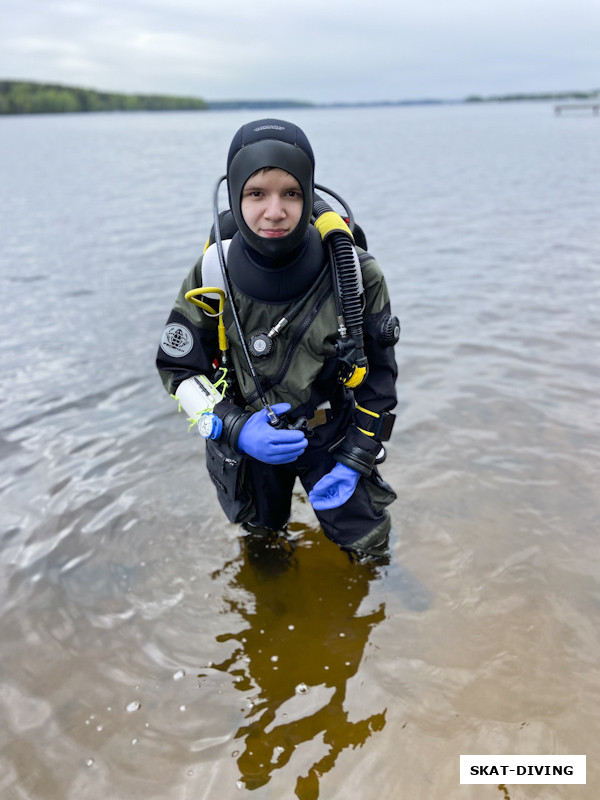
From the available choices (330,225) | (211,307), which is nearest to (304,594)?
(211,307)

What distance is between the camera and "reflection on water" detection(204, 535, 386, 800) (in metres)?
2.84

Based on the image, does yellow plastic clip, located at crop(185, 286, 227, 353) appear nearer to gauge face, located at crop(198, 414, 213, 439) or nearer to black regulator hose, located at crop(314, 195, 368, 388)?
gauge face, located at crop(198, 414, 213, 439)

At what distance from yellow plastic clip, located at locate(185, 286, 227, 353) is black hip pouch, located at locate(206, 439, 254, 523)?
19.4 inches

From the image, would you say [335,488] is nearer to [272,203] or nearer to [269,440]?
[269,440]

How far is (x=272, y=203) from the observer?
2643 millimetres

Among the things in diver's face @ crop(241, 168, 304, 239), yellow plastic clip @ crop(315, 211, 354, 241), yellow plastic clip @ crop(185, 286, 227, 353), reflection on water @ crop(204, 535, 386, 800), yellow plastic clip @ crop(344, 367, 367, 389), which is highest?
diver's face @ crop(241, 168, 304, 239)

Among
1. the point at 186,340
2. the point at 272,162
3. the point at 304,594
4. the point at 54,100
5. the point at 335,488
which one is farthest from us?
the point at 54,100

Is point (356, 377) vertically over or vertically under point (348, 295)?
under

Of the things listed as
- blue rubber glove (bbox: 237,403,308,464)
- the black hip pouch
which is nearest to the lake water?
the black hip pouch

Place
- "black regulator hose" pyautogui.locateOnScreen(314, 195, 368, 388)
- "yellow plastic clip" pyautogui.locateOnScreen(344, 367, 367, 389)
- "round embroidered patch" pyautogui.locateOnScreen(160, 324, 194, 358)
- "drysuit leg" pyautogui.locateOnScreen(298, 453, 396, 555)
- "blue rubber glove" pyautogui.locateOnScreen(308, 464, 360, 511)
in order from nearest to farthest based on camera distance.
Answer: "black regulator hose" pyautogui.locateOnScreen(314, 195, 368, 388)
"yellow plastic clip" pyautogui.locateOnScreen(344, 367, 367, 389)
"round embroidered patch" pyautogui.locateOnScreen(160, 324, 194, 358)
"blue rubber glove" pyautogui.locateOnScreen(308, 464, 360, 511)
"drysuit leg" pyautogui.locateOnScreen(298, 453, 396, 555)

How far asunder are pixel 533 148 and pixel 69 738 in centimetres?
3708

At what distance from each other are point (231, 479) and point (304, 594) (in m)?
0.98

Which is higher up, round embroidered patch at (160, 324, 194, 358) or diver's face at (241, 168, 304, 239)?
diver's face at (241, 168, 304, 239)

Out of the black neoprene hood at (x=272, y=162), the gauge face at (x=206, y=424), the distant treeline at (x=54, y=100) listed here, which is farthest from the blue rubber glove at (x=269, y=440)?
the distant treeline at (x=54, y=100)
